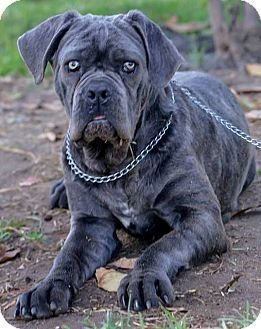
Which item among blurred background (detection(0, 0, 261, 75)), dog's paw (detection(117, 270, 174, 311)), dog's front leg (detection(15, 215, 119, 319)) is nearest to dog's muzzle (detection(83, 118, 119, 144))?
dog's front leg (detection(15, 215, 119, 319))

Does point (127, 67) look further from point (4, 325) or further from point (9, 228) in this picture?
point (9, 228)

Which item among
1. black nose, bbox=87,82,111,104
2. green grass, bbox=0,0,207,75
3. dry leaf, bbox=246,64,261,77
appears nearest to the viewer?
black nose, bbox=87,82,111,104

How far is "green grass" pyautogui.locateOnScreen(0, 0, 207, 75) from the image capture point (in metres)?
9.73

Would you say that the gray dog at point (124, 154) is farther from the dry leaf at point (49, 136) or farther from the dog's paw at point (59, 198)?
the dry leaf at point (49, 136)

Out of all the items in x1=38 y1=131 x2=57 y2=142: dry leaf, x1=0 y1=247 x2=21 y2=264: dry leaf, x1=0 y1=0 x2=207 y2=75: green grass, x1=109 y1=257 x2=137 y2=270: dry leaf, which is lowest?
x1=0 y1=0 x2=207 y2=75: green grass

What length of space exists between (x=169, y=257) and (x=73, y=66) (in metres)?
1.03

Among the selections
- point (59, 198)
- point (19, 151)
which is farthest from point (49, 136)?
point (59, 198)

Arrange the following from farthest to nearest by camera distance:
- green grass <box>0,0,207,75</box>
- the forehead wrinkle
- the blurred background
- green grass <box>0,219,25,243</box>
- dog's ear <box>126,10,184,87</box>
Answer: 1. green grass <box>0,0,207,75</box>
2. the blurred background
3. green grass <box>0,219,25,243</box>
4. dog's ear <box>126,10,184,87</box>
5. the forehead wrinkle

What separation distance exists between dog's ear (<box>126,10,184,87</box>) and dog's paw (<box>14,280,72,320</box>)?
114 centimetres

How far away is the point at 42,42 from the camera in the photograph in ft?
14.3

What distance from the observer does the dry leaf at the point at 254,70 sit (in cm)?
789

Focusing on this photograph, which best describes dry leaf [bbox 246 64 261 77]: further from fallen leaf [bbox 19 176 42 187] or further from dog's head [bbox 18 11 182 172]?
dog's head [bbox 18 11 182 172]

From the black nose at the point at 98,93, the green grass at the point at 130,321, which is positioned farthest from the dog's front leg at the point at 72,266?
the black nose at the point at 98,93

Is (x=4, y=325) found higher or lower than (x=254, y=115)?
higher
